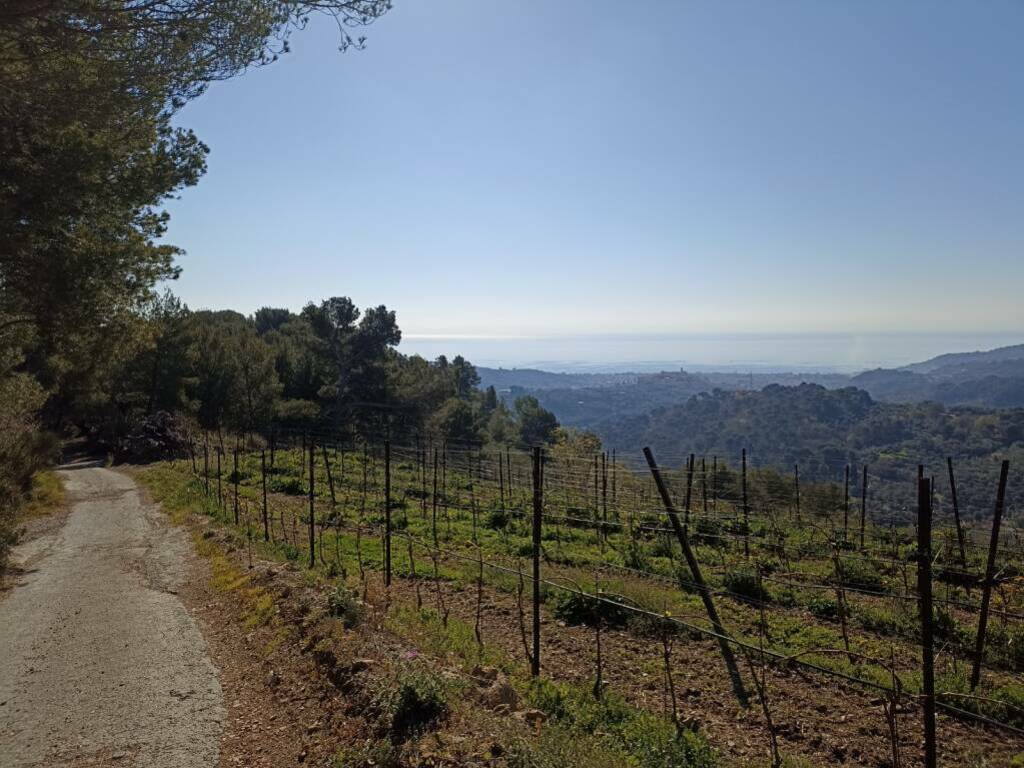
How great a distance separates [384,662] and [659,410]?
154573 millimetres

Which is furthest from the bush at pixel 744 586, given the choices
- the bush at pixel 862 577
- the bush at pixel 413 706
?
the bush at pixel 413 706

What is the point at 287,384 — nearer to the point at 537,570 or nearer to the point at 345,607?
the point at 345,607

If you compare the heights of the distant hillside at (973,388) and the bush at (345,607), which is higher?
the bush at (345,607)

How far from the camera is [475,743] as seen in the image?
462 centimetres

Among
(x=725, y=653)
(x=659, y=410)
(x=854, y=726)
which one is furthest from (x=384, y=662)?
(x=659, y=410)

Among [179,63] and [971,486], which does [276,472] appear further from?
[971,486]

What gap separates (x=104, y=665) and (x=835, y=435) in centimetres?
10158

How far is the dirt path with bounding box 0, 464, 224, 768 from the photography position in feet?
18.3

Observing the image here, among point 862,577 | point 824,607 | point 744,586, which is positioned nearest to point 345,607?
point 744,586

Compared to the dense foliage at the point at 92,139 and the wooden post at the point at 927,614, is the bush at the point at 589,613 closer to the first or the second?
the wooden post at the point at 927,614

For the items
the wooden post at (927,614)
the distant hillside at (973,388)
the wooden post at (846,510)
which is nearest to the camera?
the wooden post at (927,614)

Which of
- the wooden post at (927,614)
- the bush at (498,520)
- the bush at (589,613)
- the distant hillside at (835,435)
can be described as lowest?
the distant hillside at (835,435)

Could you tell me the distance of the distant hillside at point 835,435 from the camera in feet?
167

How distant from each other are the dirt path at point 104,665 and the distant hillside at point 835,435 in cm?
1993
